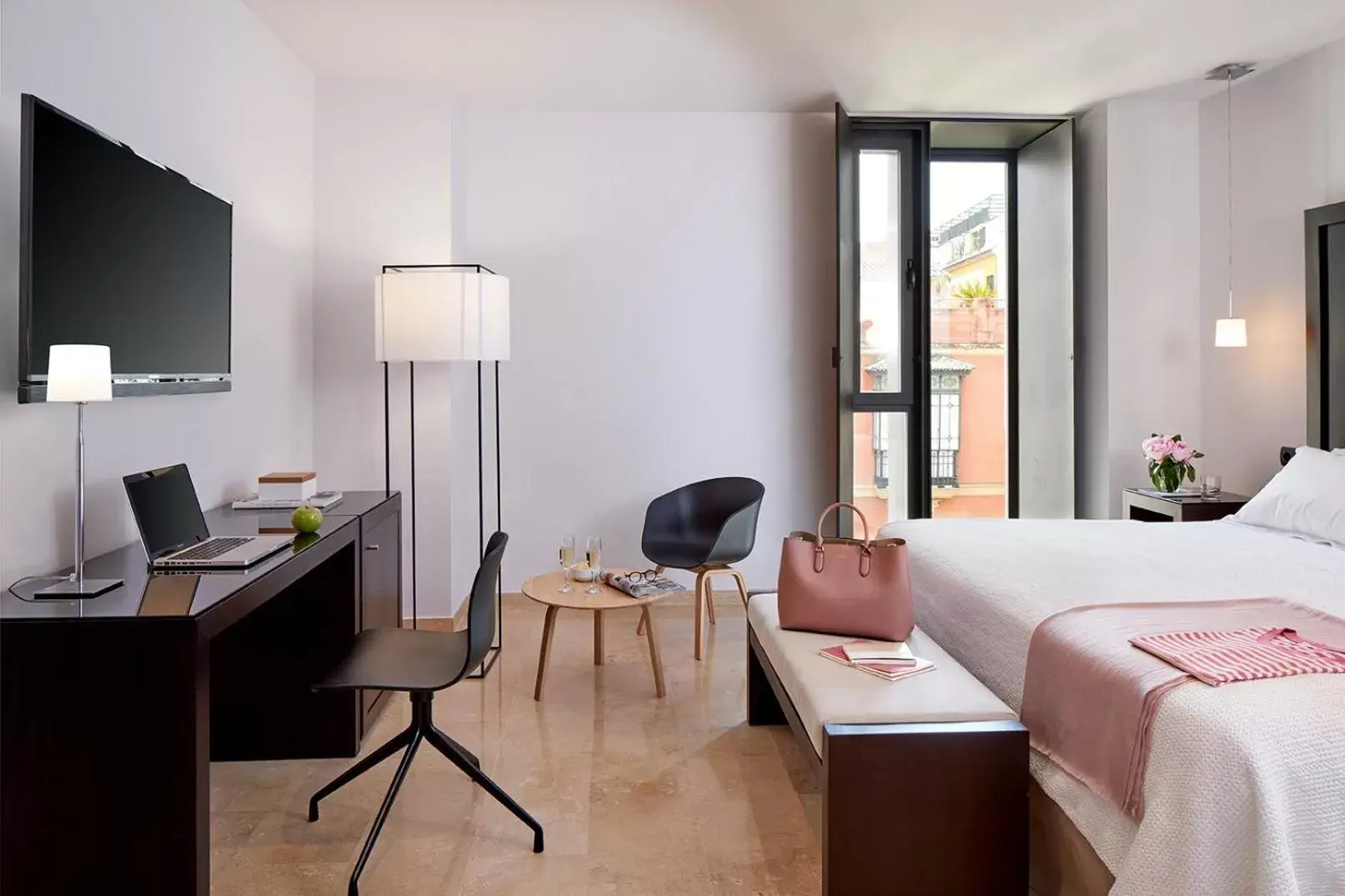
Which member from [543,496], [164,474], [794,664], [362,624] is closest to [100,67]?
[164,474]

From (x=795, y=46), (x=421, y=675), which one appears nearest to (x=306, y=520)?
(x=421, y=675)

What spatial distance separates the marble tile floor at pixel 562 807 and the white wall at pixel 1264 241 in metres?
2.81

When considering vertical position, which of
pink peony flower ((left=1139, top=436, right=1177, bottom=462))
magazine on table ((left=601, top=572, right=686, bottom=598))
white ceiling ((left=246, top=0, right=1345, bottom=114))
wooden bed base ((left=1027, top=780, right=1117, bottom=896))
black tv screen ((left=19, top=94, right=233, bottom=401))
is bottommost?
wooden bed base ((left=1027, top=780, right=1117, bottom=896))

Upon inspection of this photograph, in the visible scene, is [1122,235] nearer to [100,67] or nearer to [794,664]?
[794,664]

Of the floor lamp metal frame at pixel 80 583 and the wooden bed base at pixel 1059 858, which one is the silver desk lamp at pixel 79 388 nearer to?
the floor lamp metal frame at pixel 80 583

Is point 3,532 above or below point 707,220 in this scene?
below

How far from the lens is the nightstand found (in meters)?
3.93

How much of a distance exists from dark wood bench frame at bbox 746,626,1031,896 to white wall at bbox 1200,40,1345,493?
3094 millimetres

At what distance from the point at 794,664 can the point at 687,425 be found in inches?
102

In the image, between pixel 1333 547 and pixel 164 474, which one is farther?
pixel 1333 547

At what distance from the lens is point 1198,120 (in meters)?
4.52

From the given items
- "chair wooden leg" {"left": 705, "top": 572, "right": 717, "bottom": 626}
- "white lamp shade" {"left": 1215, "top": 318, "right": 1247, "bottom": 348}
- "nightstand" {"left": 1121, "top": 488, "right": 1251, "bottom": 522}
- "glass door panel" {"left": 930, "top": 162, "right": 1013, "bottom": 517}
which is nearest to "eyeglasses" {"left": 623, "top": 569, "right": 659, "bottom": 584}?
"chair wooden leg" {"left": 705, "top": 572, "right": 717, "bottom": 626}

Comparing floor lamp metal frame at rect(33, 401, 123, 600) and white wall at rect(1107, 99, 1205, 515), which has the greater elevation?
white wall at rect(1107, 99, 1205, 515)

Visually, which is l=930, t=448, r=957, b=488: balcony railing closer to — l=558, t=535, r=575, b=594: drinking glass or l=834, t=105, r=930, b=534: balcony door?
l=834, t=105, r=930, b=534: balcony door
